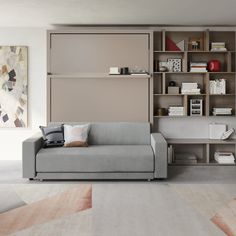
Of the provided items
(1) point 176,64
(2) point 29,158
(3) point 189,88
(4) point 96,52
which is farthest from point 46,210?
(1) point 176,64

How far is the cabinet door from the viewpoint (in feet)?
24.1

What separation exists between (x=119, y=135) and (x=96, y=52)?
4.82 feet

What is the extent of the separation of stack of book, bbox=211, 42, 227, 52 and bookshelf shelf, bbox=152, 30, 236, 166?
7cm

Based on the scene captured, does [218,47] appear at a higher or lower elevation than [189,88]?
higher

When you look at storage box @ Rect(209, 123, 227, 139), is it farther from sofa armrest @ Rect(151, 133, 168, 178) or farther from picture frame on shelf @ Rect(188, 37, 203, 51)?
sofa armrest @ Rect(151, 133, 168, 178)

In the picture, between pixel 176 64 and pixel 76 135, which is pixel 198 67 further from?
pixel 76 135

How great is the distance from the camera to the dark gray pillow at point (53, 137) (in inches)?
260

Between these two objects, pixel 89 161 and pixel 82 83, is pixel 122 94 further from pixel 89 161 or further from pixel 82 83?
pixel 89 161

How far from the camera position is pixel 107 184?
5.93 meters

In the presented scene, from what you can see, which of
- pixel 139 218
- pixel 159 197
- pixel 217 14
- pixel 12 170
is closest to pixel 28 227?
pixel 139 218

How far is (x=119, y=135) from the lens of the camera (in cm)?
703

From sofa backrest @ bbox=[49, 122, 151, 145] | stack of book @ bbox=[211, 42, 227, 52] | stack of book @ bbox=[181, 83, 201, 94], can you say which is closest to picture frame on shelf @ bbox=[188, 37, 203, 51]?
stack of book @ bbox=[211, 42, 227, 52]

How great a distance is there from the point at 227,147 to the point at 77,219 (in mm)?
4108

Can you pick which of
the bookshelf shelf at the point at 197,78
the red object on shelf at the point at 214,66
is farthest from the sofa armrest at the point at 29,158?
the red object on shelf at the point at 214,66
